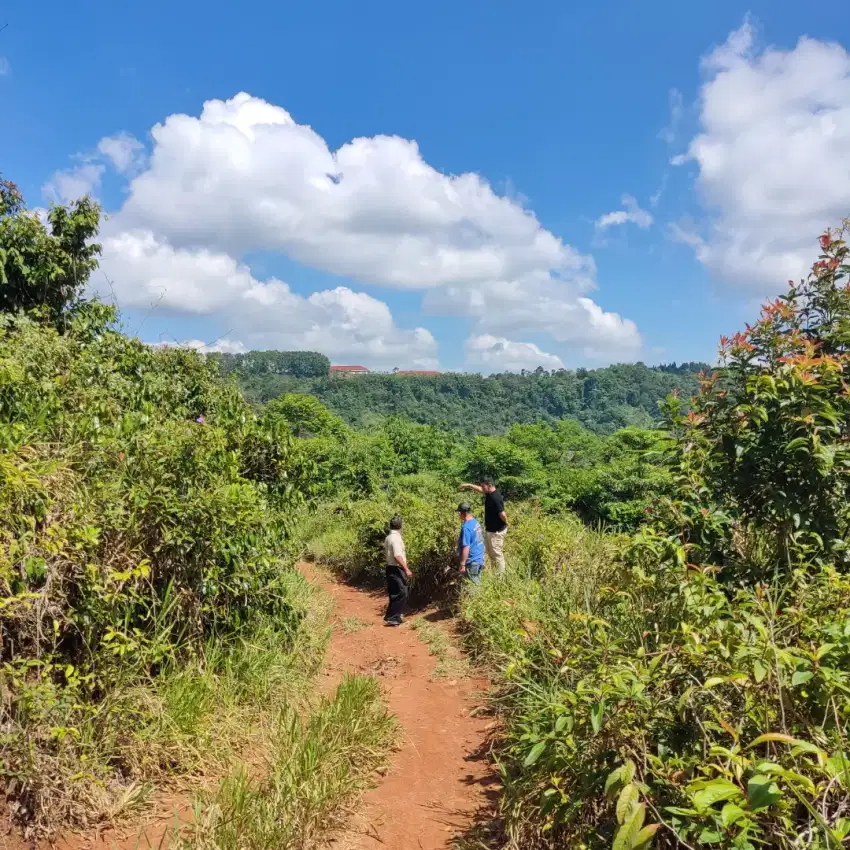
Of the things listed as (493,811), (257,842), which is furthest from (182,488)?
(493,811)

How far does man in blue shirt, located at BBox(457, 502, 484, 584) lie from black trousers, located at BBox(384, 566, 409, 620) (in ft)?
2.58

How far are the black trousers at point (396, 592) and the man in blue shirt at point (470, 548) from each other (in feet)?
2.58

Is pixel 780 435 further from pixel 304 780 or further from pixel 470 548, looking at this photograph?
pixel 470 548

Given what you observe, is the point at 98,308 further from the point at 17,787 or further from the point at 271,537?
the point at 17,787

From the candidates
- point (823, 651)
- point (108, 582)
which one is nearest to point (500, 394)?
point (108, 582)

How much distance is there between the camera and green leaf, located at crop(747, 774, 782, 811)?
1.65 metres

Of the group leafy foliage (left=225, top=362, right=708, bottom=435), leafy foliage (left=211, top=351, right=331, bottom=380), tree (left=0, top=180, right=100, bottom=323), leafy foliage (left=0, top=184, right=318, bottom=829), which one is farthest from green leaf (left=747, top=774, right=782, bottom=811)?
leafy foliage (left=211, top=351, right=331, bottom=380)

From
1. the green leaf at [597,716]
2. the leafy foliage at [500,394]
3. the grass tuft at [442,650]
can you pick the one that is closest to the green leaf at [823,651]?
the green leaf at [597,716]

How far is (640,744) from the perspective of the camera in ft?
8.45

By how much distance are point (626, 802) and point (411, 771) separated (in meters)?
2.53

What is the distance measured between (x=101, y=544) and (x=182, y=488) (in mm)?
722

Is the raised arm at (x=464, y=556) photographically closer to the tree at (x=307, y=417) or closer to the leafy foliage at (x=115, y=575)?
the leafy foliage at (x=115, y=575)

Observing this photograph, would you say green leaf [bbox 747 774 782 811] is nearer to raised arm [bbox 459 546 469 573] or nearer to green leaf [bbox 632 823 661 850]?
green leaf [bbox 632 823 661 850]

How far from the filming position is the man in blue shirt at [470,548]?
7566mm
